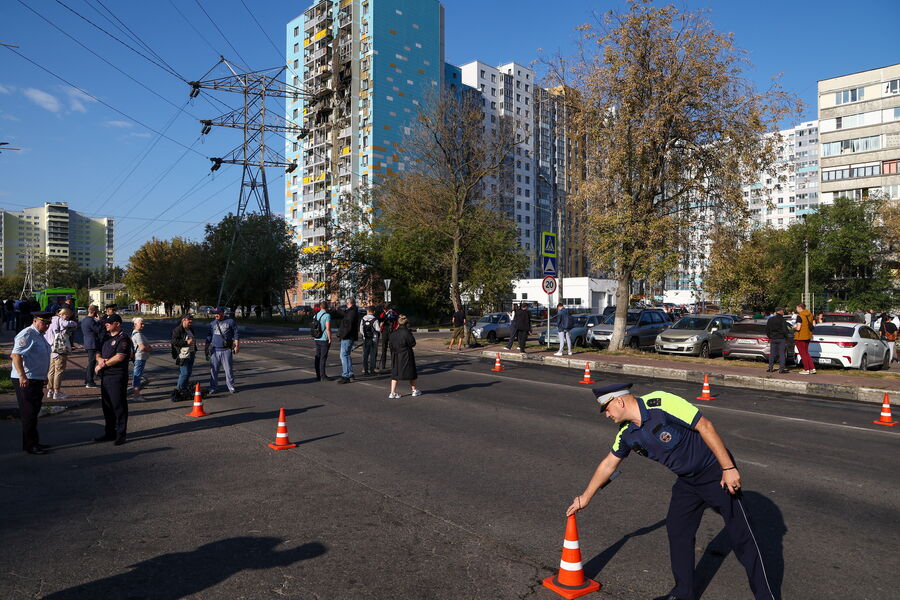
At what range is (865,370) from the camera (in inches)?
674

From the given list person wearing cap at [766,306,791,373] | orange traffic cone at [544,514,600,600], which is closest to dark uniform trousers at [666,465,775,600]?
orange traffic cone at [544,514,600,600]

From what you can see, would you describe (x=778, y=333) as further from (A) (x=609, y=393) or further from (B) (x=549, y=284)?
(A) (x=609, y=393)

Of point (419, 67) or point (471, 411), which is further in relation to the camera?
point (419, 67)

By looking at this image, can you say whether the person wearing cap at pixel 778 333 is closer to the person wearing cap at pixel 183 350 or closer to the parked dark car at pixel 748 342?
the parked dark car at pixel 748 342

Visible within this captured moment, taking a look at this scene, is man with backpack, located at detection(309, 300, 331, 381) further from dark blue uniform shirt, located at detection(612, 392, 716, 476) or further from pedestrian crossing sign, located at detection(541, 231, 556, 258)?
dark blue uniform shirt, located at detection(612, 392, 716, 476)

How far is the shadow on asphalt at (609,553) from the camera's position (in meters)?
4.18

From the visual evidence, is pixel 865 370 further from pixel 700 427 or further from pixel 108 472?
pixel 108 472

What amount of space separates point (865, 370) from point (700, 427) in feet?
56.7

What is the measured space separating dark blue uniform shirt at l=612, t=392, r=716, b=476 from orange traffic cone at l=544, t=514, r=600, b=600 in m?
0.72

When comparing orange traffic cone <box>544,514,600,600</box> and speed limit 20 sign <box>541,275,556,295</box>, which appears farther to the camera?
speed limit 20 sign <box>541,275,556,295</box>

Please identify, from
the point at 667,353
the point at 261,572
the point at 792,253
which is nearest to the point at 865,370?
the point at 667,353

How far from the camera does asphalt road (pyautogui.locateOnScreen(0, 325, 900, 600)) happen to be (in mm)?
4039

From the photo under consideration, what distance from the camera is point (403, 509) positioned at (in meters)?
5.42

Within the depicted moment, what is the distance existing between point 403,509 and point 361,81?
87230 millimetres
